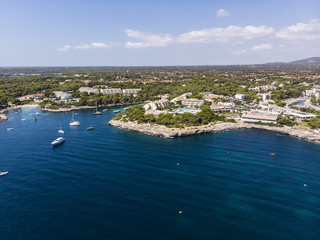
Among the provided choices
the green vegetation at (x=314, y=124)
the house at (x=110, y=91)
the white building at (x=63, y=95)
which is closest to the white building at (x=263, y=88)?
the green vegetation at (x=314, y=124)

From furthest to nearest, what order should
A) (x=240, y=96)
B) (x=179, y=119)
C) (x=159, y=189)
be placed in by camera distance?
1. (x=240, y=96)
2. (x=179, y=119)
3. (x=159, y=189)

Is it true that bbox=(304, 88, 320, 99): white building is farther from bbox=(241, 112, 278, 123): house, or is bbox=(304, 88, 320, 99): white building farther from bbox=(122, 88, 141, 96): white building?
bbox=(122, 88, 141, 96): white building

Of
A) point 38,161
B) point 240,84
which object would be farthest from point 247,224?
point 240,84

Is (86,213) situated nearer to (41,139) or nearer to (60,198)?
(60,198)

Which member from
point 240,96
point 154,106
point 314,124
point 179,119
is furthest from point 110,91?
point 314,124

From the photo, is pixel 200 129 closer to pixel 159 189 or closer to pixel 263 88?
pixel 159 189

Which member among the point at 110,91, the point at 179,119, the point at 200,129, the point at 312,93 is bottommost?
the point at 200,129

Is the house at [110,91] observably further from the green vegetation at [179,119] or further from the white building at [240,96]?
the white building at [240,96]
